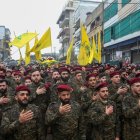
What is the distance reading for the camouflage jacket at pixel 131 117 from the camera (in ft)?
18.4

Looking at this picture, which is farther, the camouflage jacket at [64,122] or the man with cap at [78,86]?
the man with cap at [78,86]

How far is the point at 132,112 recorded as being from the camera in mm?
5582

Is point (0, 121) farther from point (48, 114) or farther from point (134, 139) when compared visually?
point (134, 139)

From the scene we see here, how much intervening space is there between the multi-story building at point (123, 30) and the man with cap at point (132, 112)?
1759cm

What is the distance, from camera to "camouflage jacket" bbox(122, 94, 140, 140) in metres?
5.61

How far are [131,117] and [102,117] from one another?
51 cm

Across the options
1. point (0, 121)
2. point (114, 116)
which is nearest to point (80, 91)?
point (114, 116)

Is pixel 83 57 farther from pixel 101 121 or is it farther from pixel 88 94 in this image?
pixel 101 121

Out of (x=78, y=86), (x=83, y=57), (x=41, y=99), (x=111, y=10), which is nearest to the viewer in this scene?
(x=41, y=99)

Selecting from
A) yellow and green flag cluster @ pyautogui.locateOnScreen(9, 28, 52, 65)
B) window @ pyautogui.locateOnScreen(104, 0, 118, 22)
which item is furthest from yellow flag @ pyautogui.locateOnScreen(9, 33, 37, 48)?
window @ pyautogui.locateOnScreen(104, 0, 118, 22)

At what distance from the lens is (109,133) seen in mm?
5816

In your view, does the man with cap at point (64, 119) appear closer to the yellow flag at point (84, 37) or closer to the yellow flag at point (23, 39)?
the yellow flag at point (23, 39)

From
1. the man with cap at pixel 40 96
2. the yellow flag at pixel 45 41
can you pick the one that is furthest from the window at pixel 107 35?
the man with cap at pixel 40 96

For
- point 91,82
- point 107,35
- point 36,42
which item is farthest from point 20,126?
point 107,35
